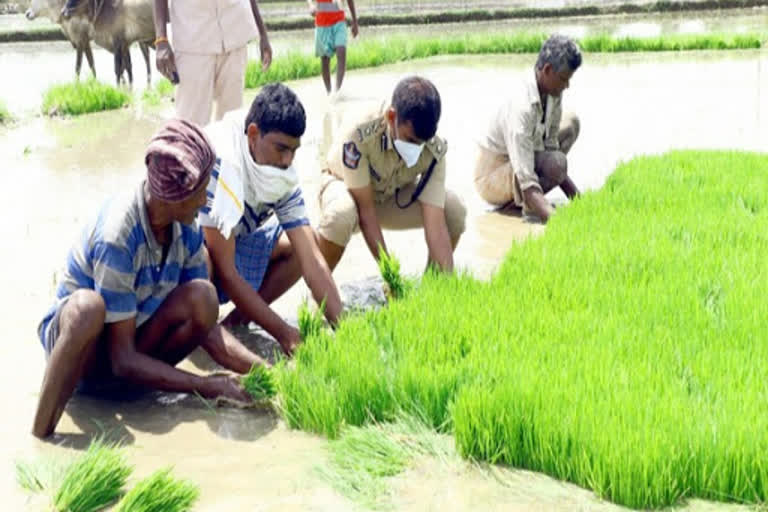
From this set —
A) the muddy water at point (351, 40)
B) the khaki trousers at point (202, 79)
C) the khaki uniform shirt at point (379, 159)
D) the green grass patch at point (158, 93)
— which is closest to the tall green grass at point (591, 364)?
the khaki uniform shirt at point (379, 159)

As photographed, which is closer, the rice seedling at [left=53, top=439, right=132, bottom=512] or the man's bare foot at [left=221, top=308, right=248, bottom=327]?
the rice seedling at [left=53, top=439, right=132, bottom=512]

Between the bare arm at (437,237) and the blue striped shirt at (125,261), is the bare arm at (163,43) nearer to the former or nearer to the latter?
the bare arm at (437,237)

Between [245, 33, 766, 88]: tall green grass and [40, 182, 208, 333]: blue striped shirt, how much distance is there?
8.71 m

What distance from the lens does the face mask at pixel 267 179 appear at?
3516 mm

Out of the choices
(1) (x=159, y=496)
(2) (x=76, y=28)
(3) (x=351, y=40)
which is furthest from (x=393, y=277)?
(3) (x=351, y=40)

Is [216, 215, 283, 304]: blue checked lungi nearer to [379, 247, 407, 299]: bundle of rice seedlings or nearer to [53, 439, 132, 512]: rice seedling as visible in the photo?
[379, 247, 407, 299]: bundle of rice seedlings

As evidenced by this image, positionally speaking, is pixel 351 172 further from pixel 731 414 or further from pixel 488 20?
pixel 488 20

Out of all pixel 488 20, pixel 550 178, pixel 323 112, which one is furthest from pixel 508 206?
pixel 488 20

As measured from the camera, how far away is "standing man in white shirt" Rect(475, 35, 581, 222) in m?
5.14

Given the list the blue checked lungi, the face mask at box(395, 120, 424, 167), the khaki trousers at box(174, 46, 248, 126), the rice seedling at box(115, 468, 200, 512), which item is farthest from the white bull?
the rice seedling at box(115, 468, 200, 512)

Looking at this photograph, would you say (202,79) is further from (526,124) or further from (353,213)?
(526,124)

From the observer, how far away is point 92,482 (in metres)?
2.48

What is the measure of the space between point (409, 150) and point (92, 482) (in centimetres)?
199

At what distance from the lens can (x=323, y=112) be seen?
9289 millimetres
